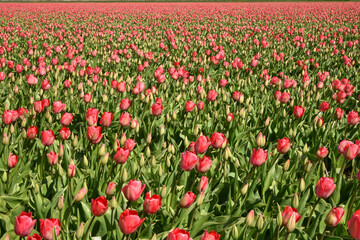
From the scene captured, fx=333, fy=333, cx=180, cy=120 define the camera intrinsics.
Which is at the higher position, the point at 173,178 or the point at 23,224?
the point at 23,224

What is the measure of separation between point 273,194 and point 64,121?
1.62m

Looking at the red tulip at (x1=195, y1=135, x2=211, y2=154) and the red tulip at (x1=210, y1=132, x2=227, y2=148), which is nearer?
the red tulip at (x1=195, y1=135, x2=211, y2=154)

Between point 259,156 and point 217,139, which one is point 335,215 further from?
point 217,139

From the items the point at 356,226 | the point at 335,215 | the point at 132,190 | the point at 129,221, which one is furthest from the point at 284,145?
the point at 129,221

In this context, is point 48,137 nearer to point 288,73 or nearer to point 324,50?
point 288,73

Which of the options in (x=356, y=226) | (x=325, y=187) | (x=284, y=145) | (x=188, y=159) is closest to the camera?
(x=356, y=226)

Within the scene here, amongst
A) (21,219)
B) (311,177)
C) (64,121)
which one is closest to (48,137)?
(64,121)

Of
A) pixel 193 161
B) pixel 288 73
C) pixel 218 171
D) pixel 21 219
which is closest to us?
pixel 21 219

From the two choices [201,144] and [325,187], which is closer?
[325,187]

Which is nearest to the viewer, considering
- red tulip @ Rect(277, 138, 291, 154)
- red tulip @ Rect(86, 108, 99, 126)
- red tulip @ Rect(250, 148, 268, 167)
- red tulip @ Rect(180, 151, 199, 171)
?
red tulip @ Rect(180, 151, 199, 171)

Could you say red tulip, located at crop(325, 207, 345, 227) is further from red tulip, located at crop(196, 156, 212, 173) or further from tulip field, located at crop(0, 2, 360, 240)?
red tulip, located at crop(196, 156, 212, 173)

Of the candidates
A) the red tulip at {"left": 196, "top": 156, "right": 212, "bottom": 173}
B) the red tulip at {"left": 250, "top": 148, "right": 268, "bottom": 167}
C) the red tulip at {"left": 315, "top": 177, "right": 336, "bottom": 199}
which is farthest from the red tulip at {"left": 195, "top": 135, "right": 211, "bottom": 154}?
the red tulip at {"left": 315, "top": 177, "right": 336, "bottom": 199}

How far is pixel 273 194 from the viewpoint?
7.55ft

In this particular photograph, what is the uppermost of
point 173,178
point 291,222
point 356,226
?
point 356,226
